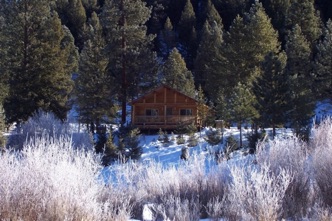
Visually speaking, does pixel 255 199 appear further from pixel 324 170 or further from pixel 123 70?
pixel 123 70

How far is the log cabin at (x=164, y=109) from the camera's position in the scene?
35.4 meters

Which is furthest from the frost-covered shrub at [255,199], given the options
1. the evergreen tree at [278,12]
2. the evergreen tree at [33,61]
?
the evergreen tree at [278,12]

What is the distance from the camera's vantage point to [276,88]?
26.0 metres

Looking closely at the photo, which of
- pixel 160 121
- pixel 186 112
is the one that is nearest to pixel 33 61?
pixel 160 121

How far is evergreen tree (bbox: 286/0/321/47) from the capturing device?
45.0m

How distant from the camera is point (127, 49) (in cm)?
3416

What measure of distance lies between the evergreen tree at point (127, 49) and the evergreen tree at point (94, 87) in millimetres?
775

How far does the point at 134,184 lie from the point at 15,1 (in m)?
27.8

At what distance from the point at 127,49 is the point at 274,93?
1233cm

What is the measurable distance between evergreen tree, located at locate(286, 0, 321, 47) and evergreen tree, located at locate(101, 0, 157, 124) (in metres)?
17.5

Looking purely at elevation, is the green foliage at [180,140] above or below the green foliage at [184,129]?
below

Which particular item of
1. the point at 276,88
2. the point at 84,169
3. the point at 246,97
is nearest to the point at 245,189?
the point at 84,169

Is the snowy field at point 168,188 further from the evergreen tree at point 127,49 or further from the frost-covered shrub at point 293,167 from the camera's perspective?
the evergreen tree at point 127,49

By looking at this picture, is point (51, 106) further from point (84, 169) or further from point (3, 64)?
point (84, 169)
